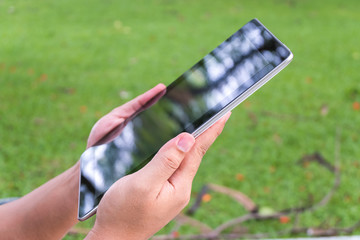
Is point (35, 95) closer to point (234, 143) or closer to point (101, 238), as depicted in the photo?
point (234, 143)

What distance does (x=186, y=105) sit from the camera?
1.27 meters

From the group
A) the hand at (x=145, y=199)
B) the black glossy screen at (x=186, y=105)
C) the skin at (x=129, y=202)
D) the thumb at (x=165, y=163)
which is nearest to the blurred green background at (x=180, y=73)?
the skin at (x=129, y=202)

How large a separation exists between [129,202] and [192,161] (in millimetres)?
227

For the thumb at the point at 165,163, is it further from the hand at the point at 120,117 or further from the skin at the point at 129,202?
the hand at the point at 120,117

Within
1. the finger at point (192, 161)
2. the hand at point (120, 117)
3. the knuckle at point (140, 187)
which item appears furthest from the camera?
the hand at point (120, 117)

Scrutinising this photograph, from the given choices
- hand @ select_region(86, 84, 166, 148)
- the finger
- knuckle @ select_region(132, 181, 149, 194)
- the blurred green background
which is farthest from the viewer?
the blurred green background

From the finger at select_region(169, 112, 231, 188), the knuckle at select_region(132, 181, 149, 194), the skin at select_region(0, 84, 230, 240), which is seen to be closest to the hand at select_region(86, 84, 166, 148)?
the skin at select_region(0, 84, 230, 240)

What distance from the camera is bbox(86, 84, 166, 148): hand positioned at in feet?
4.75

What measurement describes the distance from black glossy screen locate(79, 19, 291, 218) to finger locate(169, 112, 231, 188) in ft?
0.14

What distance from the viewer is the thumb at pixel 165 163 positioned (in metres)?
1.00

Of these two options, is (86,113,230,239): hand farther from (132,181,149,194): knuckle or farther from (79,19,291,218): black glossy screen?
(79,19,291,218): black glossy screen

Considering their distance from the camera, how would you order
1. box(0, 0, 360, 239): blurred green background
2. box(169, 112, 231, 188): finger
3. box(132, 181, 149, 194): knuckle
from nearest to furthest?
box(132, 181, 149, 194): knuckle → box(169, 112, 231, 188): finger → box(0, 0, 360, 239): blurred green background

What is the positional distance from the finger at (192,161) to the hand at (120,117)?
351mm

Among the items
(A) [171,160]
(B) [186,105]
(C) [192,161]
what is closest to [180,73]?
(B) [186,105]
